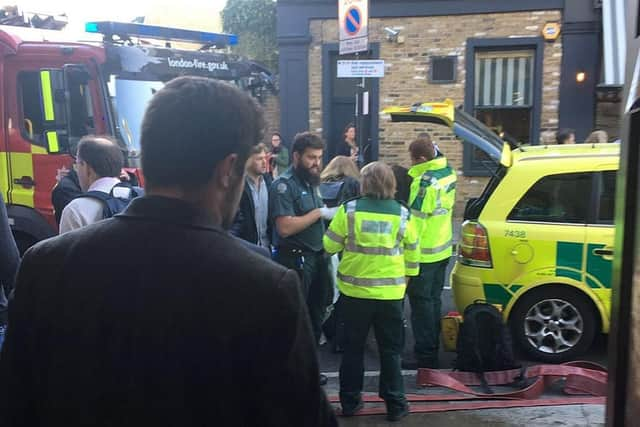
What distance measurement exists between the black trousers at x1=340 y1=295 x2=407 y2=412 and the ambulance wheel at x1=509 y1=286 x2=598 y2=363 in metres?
1.69

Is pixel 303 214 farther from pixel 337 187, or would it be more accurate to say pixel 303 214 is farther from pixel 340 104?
pixel 340 104

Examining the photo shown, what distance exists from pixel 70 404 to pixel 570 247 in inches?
183

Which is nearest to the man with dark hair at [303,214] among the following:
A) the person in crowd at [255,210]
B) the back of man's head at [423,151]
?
A: the person in crowd at [255,210]

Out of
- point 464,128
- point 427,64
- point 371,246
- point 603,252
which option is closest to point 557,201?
point 603,252

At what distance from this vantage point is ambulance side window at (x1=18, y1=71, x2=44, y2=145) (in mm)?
6215

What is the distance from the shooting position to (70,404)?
4.25 ft

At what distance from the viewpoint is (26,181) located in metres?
6.28

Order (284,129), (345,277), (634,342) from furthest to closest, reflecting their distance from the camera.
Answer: (284,129), (345,277), (634,342)

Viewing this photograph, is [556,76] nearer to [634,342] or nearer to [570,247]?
[570,247]

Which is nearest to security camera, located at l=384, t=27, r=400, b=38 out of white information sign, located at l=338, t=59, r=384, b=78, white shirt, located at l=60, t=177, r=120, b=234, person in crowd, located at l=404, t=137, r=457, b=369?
white information sign, located at l=338, t=59, r=384, b=78

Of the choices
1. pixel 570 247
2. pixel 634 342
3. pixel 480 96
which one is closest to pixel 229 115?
pixel 634 342

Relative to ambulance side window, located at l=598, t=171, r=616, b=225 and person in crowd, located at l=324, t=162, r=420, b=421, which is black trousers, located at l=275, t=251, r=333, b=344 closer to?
person in crowd, located at l=324, t=162, r=420, b=421

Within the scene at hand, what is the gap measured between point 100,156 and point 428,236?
2656 mm

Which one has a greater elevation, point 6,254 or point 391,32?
point 391,32
